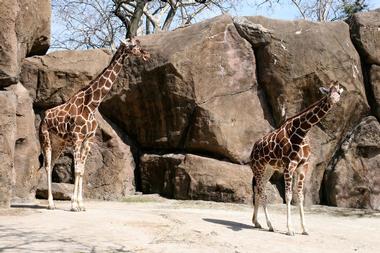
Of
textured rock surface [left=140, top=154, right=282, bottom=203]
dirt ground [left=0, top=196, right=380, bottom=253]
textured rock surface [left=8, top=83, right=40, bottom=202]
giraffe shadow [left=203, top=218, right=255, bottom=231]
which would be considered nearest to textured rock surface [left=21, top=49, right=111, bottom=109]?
textured rock surface [left=8, top=83, right=40, bottom=202]

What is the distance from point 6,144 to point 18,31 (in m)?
2.11

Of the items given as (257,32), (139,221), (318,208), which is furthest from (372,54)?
(139,221)

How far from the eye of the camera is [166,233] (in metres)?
7.74

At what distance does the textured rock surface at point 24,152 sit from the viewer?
10.9 metres

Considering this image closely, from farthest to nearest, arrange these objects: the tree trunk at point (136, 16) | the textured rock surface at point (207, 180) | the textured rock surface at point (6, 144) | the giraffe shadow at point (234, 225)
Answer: the tree trunk at point (136, 16) → the textured rock surface at point (207, 180) → the textured rock surface at point (6, 144) → the giraffe shadow at point (234, 225)

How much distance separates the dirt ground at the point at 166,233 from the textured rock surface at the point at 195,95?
2.63 meters

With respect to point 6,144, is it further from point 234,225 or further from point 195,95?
point 195,95

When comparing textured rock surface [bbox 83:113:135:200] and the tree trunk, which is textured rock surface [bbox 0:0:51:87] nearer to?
textured rock surface [bbox 83:113:135:200]

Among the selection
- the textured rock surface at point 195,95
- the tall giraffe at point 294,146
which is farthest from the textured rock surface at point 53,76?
the tall giraffe at point 294,146

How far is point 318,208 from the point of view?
12.1 metres

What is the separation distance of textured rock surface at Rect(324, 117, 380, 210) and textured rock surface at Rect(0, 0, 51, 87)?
6.96m

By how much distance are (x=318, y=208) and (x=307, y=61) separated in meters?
3.27

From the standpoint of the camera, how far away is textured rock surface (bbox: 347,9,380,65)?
13.3m

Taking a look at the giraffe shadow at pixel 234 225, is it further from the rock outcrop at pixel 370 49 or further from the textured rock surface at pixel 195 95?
the rock outcrop at pixel 370 49
